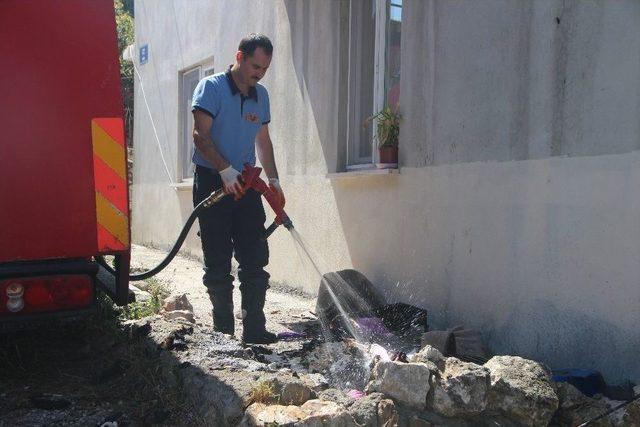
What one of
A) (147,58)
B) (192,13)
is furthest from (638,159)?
(147,58)

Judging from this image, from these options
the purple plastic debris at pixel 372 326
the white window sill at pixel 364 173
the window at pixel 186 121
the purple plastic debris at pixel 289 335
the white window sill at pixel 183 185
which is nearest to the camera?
the purple plastic debris at pixel 372 326

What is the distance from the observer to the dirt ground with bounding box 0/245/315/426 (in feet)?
10.7

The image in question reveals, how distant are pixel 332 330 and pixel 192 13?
5884mm

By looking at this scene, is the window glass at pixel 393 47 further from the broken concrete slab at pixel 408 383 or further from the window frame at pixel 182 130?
the window frame at pixel 182 130

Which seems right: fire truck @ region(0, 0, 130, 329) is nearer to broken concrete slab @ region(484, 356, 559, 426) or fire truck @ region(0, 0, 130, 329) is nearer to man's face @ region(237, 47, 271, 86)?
man's face @ region(237, 47, 271, 86)

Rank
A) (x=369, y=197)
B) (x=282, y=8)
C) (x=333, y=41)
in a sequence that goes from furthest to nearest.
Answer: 1. (x=282, y=8)
2. (x=333, y=41)
3. (x=369, y=197)

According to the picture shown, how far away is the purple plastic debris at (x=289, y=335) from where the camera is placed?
15.4 feet

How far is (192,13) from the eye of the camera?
9289mm

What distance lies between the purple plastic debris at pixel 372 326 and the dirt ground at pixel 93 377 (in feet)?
1.71

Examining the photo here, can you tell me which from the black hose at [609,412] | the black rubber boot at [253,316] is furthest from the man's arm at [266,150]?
the black hose at [609,412]

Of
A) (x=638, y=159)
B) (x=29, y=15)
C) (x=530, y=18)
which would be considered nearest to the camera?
(x=29, y=15)

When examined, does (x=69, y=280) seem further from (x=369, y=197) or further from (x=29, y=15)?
(x=369, y=197)

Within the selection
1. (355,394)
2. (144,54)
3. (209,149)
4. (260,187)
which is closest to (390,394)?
(355,394)

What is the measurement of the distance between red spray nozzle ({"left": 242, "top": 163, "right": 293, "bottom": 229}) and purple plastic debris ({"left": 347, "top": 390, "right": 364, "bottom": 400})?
1300mm
